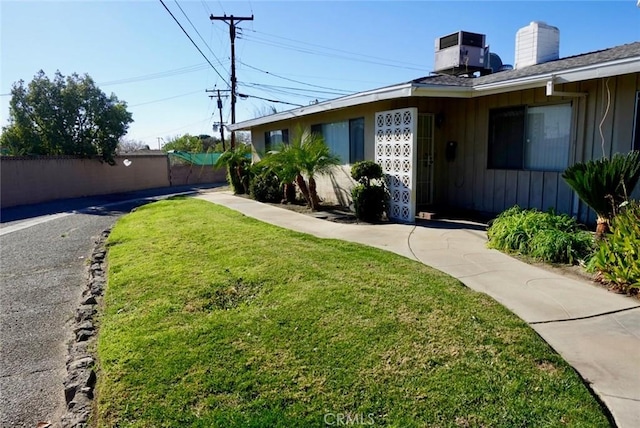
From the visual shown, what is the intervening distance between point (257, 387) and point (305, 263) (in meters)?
2.61

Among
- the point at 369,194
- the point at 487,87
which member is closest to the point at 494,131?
the point at 487,87

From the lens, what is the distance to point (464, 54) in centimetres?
1185

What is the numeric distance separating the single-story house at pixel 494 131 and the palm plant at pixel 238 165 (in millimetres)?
5297

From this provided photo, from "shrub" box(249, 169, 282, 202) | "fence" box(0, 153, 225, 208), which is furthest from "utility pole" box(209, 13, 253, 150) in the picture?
"shrub" box(249, 169, 282, 202)

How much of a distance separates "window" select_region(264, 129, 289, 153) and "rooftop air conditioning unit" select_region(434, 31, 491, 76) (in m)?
5.37

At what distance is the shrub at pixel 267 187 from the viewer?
1305 cm

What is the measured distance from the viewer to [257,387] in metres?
2.87

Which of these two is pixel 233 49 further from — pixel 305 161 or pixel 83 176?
pixel 305 161

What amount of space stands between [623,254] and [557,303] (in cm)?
107

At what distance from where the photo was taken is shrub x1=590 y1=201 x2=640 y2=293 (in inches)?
170

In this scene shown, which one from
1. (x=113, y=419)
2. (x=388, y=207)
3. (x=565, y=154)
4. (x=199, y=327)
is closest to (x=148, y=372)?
(x=113, y=419)

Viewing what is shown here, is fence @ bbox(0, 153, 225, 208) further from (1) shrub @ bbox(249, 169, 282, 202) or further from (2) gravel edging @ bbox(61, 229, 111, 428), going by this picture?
(2) gravel edging @ bbox(61, 229, 111, 428)

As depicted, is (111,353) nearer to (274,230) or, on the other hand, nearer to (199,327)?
(199,327)

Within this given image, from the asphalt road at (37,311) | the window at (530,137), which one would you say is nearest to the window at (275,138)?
the asphalt road at (37,311)
